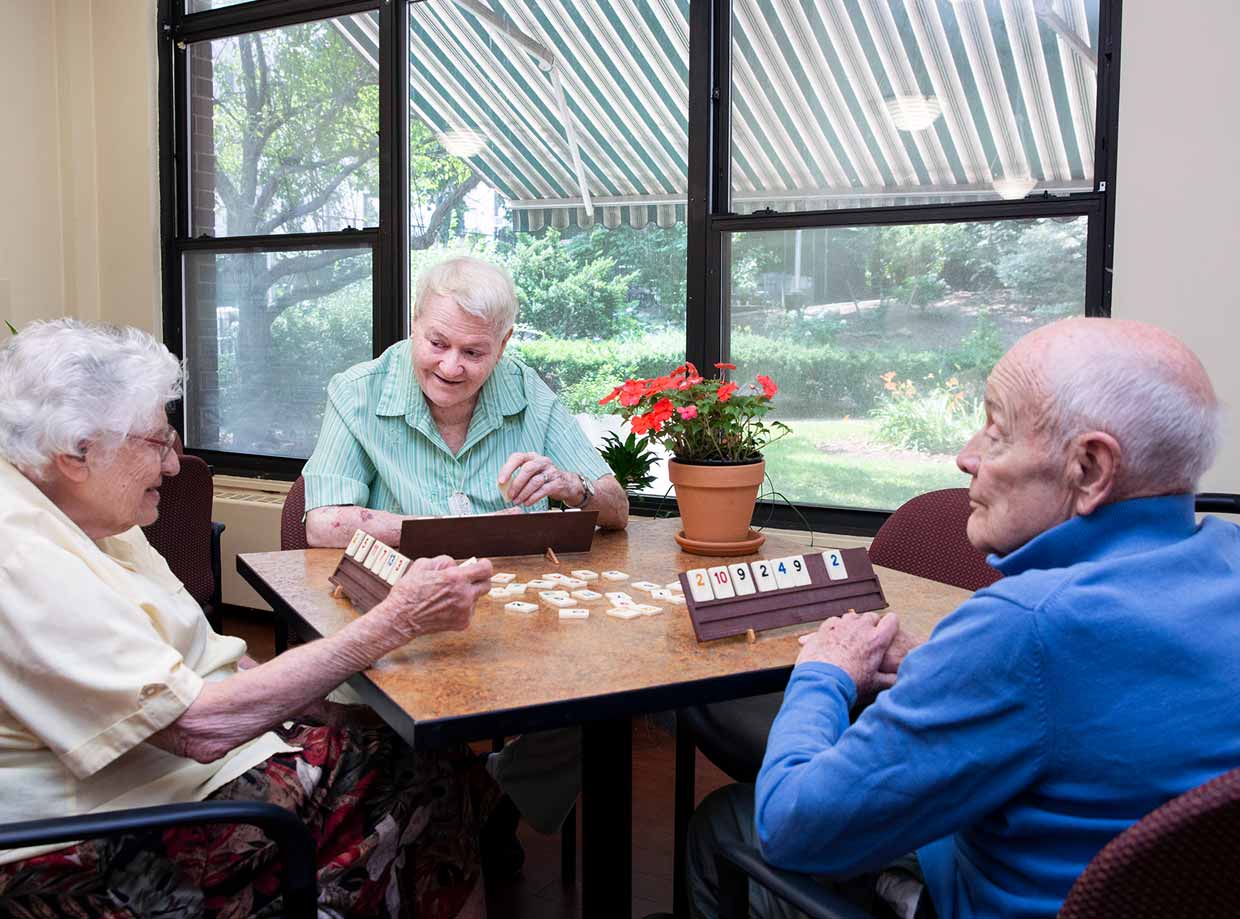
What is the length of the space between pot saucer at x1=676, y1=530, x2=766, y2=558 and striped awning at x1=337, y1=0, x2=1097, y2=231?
1.92 m

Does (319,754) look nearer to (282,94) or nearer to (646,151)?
(646,151)

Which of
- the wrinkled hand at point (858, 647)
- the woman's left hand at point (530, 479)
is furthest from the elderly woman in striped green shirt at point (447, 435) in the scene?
the wrinkled hand at point (858, 647)

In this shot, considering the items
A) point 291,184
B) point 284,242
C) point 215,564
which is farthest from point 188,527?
point 291,184

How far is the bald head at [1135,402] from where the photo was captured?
1.09 m

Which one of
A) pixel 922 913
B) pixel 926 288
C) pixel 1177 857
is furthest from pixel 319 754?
pixel 926 288

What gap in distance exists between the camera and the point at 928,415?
3.77 meters

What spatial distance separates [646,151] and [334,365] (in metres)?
1.74

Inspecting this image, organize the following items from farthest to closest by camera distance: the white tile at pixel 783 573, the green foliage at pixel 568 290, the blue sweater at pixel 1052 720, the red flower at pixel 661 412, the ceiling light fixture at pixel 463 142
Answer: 1. the ceiling light fixture at pixel 463 142
2. the green foliage at pixel 568 290
3. the red flower at pixel 661 412
4. the white tile at pixel 783 573
5. the blue sweater at pixel 1052 720

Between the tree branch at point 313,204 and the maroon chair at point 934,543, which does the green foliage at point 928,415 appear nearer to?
the maroon chair at point 934,543

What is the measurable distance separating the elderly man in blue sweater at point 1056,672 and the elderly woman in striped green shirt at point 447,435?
4.48 ft

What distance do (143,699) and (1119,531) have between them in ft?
3.79

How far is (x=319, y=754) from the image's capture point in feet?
5.68

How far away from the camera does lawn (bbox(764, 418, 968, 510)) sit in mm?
3807

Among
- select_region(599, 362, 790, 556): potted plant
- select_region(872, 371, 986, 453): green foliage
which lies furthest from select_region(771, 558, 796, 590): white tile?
select_region(872, 371, 986, 453): green foliage
